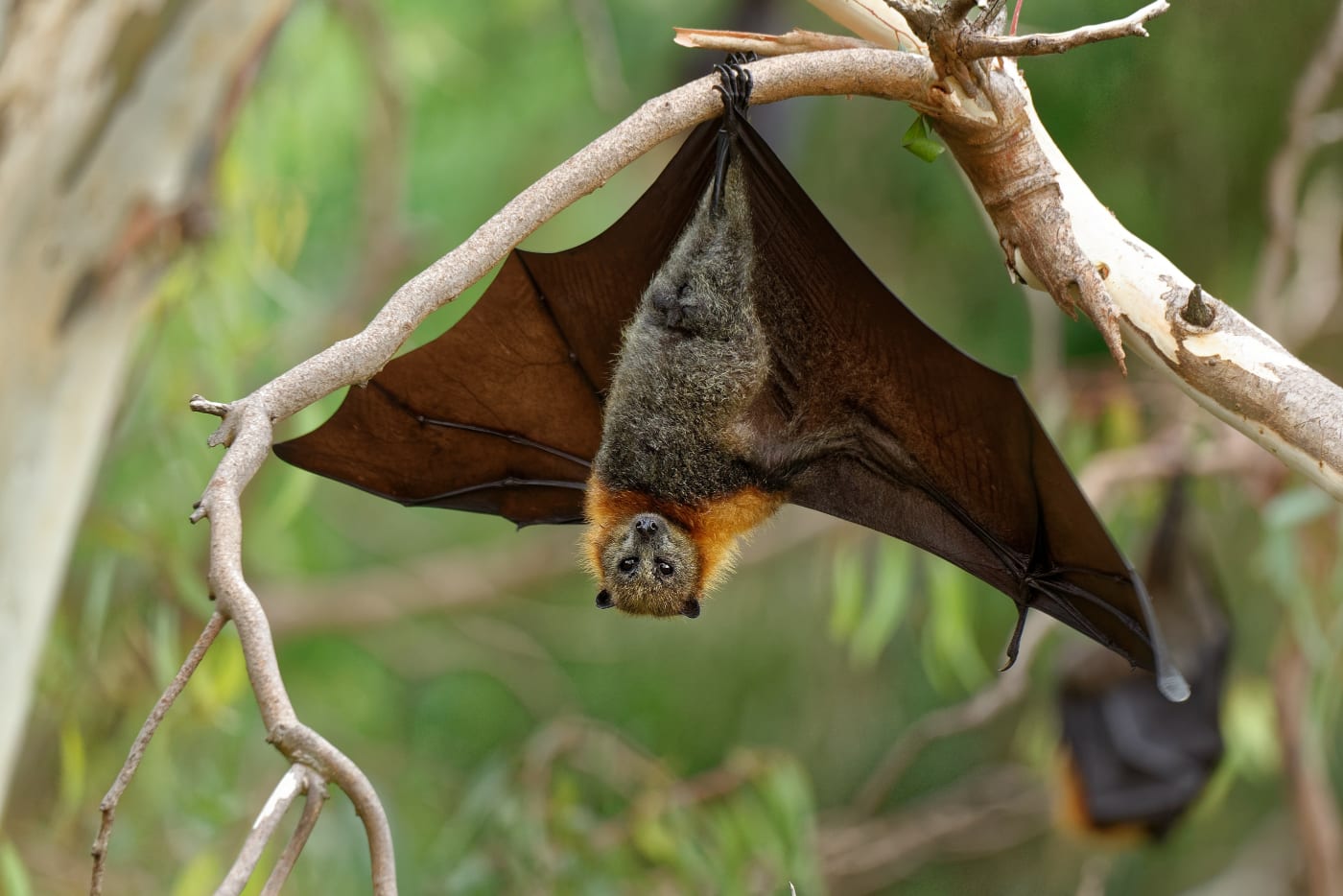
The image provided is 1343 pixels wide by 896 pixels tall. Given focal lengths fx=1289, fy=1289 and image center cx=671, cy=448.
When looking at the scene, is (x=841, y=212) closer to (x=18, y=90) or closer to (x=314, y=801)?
(x=18, y=90)

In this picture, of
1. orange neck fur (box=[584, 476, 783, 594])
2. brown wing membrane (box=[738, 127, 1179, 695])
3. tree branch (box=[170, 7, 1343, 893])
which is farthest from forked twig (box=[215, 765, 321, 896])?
orange neck fur (box=[584, 476, 783, 594])

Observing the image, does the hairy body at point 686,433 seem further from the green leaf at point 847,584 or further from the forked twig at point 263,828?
the green leaf at point 847,584

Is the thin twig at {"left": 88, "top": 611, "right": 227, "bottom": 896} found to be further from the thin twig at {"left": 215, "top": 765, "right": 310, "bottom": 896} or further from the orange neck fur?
the orange neck fur

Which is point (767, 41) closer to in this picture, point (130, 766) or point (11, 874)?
point (130, 766)

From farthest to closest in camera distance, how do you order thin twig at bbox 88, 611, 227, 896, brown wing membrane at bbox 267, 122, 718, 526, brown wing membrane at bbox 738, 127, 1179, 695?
1. brown wing membrane at bbox 267, 122, 718, 526
2. brown wing membrane at bbox 738, 127, 1179, 695
3. thin twig at bbox 88, 611, 227, 896

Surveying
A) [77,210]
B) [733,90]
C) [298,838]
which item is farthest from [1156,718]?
[298,838]

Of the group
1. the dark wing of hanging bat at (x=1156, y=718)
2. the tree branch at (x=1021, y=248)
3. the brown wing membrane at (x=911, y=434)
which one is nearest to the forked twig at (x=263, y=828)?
the tree branch at (x=1021, y=248)

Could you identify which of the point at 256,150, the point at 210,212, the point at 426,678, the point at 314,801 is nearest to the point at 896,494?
the point at 314,801
